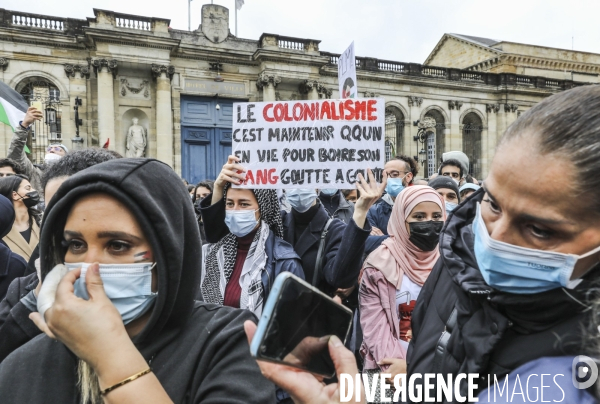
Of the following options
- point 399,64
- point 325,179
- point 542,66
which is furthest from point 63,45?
point 542,66

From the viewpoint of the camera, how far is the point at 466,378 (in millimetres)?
1332

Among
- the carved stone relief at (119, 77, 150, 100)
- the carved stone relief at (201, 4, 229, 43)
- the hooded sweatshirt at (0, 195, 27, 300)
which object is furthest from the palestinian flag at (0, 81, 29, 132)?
the carved stone relief at (201, 4, 229, 43)

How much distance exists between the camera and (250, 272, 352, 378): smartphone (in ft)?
3.33

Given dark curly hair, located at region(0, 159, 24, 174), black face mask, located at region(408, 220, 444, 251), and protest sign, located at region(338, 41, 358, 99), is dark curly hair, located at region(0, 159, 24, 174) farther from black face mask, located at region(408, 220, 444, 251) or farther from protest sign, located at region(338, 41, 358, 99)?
black face mask, located at region(408, 220, 444, 251)

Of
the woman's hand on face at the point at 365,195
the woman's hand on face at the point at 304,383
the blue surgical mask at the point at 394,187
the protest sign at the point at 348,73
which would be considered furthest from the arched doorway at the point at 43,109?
the woman's hand on face at the point at 304,383

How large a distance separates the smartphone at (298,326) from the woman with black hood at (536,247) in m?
0.46

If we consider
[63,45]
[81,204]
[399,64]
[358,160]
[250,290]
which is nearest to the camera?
[81,204]

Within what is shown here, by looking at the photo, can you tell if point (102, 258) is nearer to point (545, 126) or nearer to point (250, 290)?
point (545, 126)

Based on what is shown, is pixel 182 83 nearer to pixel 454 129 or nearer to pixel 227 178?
pixel 454 129

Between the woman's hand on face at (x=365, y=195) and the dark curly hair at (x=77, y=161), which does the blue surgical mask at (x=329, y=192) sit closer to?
the woman's hand on face at (x=365, y=195)

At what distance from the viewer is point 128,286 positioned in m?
1.45

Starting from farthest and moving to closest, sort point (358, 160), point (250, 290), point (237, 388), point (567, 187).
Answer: point (358, 160)
point (250, 290)
point (237, 388)
point (567, 187)

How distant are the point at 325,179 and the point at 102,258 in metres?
2.60

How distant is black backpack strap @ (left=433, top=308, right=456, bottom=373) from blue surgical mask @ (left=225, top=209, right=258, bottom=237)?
6.50 feet
